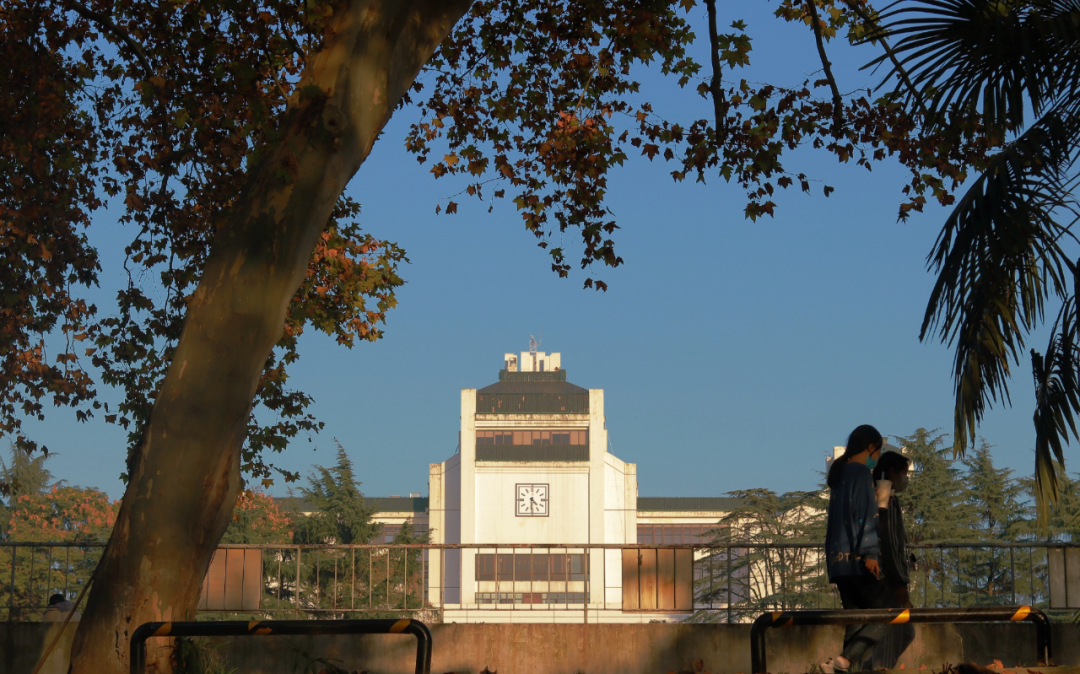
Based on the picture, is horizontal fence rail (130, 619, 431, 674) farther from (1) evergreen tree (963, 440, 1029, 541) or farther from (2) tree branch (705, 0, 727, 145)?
(1) evergreen tree (963, 440, 1029, 541)

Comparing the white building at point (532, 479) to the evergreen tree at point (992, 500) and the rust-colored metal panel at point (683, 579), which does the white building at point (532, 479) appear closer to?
the evergreen tree at point (992, 500)

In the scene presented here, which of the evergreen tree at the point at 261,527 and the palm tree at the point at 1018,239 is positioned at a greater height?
the palm tree at the point at 1018,239

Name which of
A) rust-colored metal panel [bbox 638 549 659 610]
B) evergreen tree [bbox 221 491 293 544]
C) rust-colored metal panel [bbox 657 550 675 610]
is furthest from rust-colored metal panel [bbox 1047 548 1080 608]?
evergreen tree [bbox 221 491 293 544]

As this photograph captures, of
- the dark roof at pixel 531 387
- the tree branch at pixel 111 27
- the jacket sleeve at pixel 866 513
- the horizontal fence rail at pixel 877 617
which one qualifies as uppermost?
the dark roof at pixel 531 387

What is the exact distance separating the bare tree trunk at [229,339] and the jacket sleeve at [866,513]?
385 centimetres

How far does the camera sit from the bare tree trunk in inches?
256

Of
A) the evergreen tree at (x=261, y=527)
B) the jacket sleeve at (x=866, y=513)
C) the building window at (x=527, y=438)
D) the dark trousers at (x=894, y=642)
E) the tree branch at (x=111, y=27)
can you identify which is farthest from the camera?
the building window at (x=527, y=438)

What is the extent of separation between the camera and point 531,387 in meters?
97.0

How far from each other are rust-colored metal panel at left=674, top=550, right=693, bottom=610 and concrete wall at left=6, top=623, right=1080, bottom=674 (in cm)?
237

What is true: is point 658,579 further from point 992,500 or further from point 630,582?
point 992,500

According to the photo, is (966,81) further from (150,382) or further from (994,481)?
(994,481)

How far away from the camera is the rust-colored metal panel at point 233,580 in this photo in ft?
41.1

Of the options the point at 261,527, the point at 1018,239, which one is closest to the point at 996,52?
the point at 1018,239

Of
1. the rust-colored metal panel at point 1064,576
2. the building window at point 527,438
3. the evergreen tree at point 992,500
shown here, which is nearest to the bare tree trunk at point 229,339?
the rust-colored metal panel at point 1064,576
